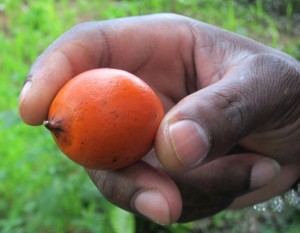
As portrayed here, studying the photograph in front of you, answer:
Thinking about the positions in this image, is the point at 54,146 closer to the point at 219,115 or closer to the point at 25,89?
the point at 25,89

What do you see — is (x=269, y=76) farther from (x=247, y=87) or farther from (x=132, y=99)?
(x=132, y=99)

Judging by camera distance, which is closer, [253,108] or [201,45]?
[253,108]

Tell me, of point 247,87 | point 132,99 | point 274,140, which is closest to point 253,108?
point 247,87

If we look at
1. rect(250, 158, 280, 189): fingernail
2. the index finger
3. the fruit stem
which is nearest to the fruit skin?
the fruit stem

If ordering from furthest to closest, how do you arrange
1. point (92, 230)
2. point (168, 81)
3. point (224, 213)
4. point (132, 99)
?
point (224, 213)
point (92, 230)
point (168, 81)
point (132, 99)

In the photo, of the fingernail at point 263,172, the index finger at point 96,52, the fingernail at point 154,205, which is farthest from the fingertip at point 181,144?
the fingernail at point 263,172

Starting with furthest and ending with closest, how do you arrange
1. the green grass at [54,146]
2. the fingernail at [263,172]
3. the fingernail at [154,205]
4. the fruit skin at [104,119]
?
1. the green grass at [54,146]
2. the fingernail at [263,172]
3. the fingernail at [154,205]
4. the fruit skin at [104,119]

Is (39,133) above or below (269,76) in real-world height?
below

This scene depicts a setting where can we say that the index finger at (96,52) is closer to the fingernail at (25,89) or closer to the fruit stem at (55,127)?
the fingernail at (25,89)
